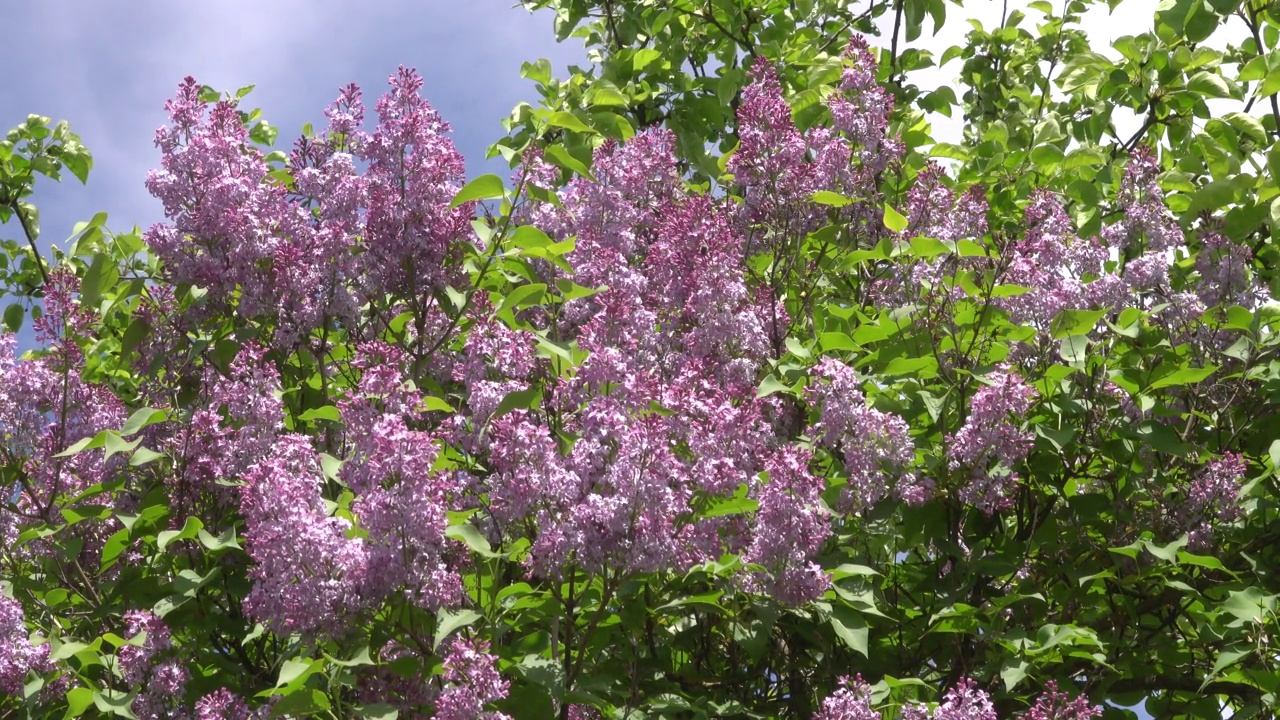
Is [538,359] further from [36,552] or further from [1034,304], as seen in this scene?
[36,552]

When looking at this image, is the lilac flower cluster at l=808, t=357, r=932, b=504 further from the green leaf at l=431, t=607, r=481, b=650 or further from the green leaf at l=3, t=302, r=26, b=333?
Result: the green leaf at l=3, t=302, r=26, b=333

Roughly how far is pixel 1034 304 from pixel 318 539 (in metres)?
2.05

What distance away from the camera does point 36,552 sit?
415 centimetres

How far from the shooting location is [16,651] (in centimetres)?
363

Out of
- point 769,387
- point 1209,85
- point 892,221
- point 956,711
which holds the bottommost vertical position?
point 956,711

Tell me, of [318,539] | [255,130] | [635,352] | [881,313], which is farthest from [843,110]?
[255,130]

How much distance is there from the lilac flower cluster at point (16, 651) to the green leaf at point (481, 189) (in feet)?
5.45

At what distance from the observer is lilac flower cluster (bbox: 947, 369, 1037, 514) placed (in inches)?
134

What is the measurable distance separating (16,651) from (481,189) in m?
1.78

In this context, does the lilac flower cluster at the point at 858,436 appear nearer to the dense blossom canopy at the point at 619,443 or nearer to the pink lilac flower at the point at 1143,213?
the dense blossom canopy at the point at 619,443

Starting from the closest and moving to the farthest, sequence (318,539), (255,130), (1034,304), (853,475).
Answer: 1. (318,539)
2. (853,475)
3. (1034,304)
4. (255,130)

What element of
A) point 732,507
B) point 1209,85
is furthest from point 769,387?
point 1209,85

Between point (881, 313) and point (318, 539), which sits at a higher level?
point (881, 313)

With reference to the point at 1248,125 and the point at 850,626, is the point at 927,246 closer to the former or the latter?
the point at 850,626
